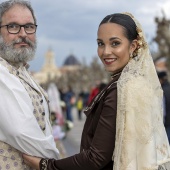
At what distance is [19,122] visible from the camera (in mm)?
2381

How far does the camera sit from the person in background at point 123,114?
7.55ft

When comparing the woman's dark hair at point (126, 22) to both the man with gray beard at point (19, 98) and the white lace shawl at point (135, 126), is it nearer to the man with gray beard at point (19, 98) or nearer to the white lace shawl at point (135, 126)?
the white lace shawl at point (135, 126)

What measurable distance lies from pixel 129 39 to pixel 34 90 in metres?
0.70

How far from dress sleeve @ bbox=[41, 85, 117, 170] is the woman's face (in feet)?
0.63

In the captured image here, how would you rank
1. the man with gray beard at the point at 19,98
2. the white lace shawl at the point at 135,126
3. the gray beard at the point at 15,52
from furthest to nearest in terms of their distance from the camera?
the gray beard at the point at 15,52 < the man with gray beard at the point at 19,98 < the white lace shawl at the point at 135,126

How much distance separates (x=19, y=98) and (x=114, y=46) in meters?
0.57

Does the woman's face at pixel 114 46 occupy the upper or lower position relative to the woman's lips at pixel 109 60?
upper

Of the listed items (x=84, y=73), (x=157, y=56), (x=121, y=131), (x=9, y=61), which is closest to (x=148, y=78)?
(x=121, y=131)

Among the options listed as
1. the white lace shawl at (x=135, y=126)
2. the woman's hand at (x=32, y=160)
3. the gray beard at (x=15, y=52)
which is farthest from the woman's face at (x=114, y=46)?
the woman's hand at (x=32, y=160)

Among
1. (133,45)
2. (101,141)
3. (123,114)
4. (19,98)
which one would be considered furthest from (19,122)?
(133,45)

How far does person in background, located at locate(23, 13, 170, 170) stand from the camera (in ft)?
7.55

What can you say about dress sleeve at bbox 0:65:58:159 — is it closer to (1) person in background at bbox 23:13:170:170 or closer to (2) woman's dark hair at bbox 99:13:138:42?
(1) person in background at bbox 23:13:170:170

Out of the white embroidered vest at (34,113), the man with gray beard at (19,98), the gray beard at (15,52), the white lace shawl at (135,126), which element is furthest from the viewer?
the gray beard at (15,52)

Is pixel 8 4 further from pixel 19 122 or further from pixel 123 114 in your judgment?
pixel 123 114
